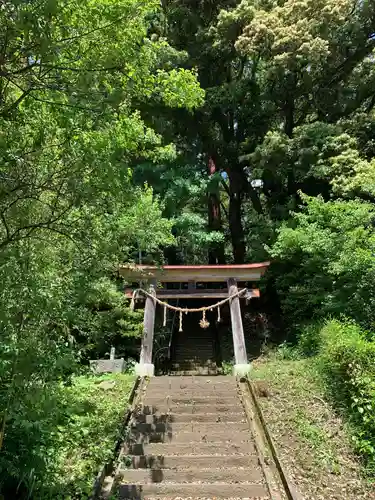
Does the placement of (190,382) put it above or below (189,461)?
above

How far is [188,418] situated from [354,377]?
119 inches

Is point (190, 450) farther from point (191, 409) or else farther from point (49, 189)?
point (49, 189)

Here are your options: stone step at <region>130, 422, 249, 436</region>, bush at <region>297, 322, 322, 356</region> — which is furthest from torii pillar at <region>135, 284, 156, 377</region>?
bush at <region>297, 322, 322, 356</region>

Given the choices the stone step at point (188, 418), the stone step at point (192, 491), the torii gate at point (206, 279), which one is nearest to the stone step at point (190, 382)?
the torii gate at point (206, 279)

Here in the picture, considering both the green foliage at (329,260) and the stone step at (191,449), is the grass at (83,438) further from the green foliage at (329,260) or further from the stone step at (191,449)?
the green foliage at (329,260)

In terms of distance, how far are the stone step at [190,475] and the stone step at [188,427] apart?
106 centimetres

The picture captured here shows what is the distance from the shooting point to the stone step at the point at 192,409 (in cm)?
727

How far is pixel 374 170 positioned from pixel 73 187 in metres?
9.08

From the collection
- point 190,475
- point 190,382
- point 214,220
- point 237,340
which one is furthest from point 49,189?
point 214,220

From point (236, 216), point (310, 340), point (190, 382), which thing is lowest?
point (190, 382)

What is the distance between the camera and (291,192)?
1454 centimetres

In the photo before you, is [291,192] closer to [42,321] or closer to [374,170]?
[374,170]

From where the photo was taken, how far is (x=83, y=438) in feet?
19.6

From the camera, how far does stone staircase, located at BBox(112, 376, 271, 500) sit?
506cm
